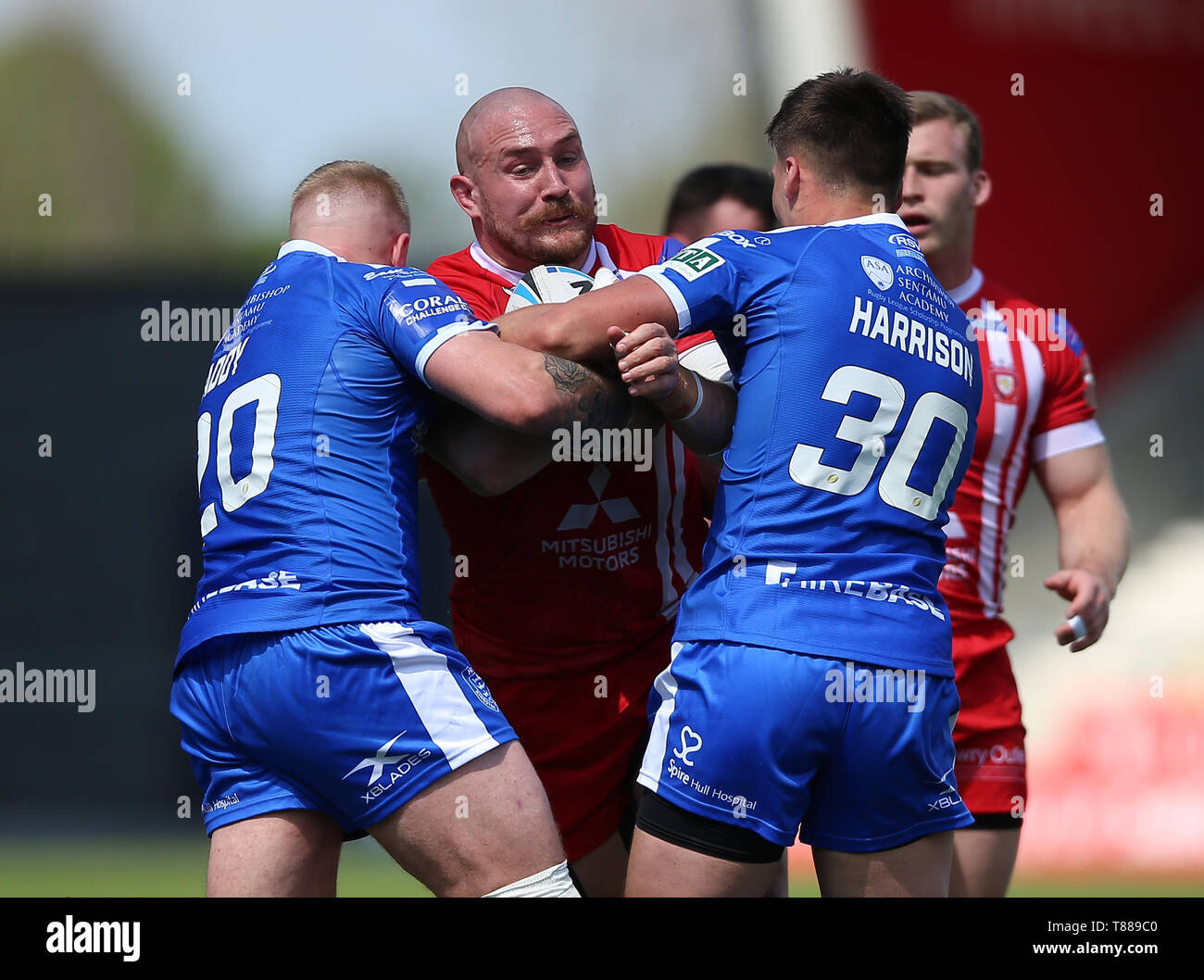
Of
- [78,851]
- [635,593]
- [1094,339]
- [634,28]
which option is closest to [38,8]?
[634,28]

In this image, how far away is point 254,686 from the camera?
8.88ft

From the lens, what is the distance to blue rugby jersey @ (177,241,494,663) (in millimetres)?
2766

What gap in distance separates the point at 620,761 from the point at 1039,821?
12.9 ft

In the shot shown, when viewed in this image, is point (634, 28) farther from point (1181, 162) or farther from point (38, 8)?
point (38, 8)

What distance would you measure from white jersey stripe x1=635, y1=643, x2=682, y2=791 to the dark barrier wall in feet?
16.2

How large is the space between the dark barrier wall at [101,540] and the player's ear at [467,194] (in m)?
4.17

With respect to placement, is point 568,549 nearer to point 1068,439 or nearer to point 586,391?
point 586,391

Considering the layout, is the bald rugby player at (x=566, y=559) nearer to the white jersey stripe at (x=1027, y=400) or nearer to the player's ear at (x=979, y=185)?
the white jersey stripe at (x=1027, y=400)

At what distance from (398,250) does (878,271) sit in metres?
1.18

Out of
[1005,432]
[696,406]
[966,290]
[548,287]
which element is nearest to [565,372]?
[696,406]

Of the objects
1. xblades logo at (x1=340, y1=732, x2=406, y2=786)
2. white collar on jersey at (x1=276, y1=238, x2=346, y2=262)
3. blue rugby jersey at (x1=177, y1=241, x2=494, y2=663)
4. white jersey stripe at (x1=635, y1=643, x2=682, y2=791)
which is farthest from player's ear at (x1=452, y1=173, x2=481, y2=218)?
xblades logo at (x1=340, y1=732, x2=406, y2=786)

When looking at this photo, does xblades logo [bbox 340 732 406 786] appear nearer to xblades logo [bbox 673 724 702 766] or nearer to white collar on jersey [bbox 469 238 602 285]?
xblades logo [bbox 673 724 702 766]

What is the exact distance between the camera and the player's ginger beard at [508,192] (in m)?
3.43

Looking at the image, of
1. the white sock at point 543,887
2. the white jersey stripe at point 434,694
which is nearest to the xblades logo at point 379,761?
the white jersey stripe at point 434,694
